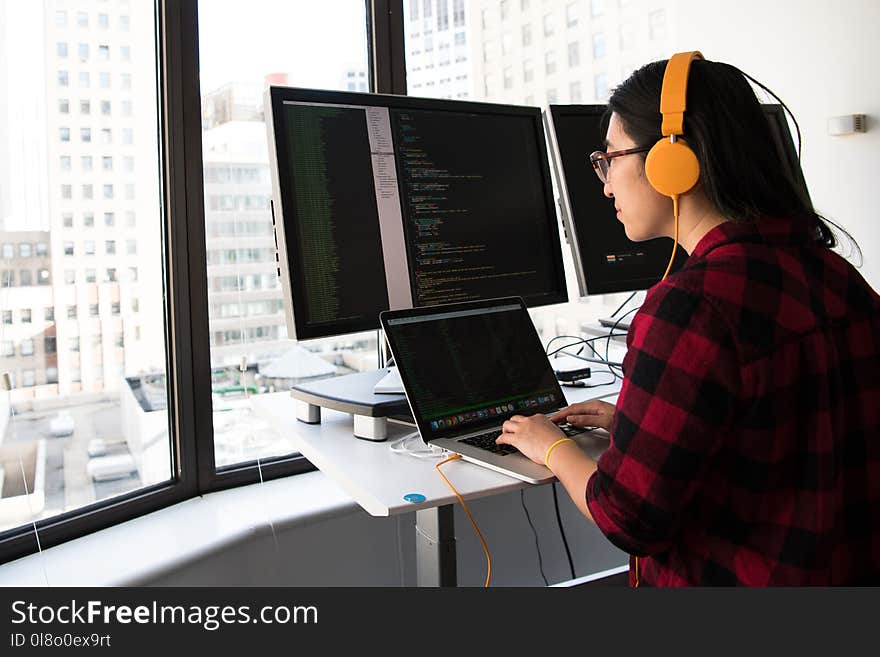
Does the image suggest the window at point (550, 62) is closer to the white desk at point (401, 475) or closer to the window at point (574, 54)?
the window at point (574, 54)

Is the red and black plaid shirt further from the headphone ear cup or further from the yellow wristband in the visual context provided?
the yellow wristband

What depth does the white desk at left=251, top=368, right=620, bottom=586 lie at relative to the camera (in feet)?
3.43

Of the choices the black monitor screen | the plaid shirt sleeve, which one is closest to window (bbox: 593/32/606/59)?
the black monitor screen

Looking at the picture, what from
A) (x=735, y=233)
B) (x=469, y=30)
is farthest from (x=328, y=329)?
(x=469, y=30)

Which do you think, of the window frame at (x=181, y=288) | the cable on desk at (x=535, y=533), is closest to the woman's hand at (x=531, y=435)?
the window frame at (x=181, y=288)

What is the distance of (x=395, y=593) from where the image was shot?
1.02 m

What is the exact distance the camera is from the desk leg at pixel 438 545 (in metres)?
1.25

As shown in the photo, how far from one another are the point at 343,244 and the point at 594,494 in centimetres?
66

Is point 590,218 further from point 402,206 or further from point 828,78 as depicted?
point 828,78

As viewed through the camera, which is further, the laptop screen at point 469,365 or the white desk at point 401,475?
the laptop screen at point 469,365

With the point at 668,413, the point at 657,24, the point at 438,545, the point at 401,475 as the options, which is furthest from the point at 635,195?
the point at 657,24

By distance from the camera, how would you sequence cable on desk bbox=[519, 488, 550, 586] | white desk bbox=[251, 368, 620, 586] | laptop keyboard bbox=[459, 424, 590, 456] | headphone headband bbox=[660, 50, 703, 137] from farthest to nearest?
cable on desk bbox=[519, 488, 550, 586]
laptop keyboard bbox=[459, 424, 590, 456]
white desk bbox=[251, 368, 620, 586]
headphone headband bbox=[660, 50, 703, 137]

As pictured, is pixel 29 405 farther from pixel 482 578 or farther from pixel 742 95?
pixel 742 95

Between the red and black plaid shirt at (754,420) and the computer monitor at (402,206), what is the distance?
0.60 meters
